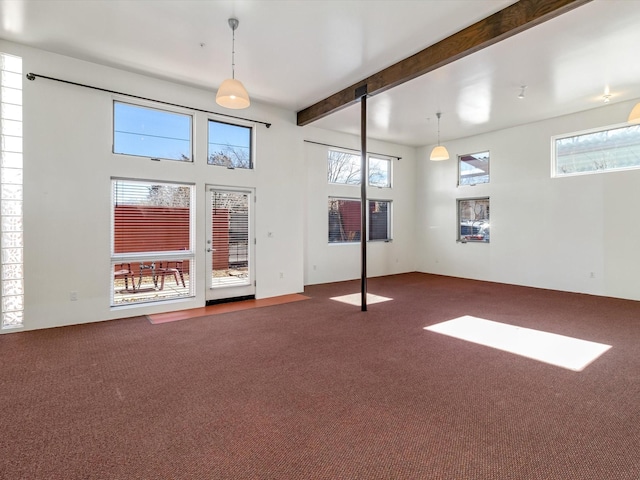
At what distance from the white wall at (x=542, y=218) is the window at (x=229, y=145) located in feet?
18.1

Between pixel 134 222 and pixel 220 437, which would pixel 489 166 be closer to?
pixel 134 222

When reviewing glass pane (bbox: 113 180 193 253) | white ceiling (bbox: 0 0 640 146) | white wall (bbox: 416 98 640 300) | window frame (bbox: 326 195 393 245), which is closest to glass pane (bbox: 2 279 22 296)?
glass pane (bbox: 113 180 193 253)

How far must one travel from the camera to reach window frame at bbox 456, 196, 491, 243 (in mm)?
8281

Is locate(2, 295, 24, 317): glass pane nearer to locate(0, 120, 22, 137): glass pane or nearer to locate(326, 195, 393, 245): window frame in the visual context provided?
locate(0, 120, 22, 137): glass pane

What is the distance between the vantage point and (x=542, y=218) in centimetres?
721

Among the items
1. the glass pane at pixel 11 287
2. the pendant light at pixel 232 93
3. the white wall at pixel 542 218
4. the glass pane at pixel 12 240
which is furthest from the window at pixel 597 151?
the glass pane at pixel 11 287

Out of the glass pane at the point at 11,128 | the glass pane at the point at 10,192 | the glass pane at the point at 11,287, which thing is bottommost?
the glass pane at the point at 11,287

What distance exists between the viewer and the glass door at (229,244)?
230 inches

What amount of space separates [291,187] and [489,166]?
4.96 meters

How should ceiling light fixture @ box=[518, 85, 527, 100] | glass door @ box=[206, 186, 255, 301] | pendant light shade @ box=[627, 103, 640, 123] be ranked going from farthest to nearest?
glass door @ box=[206, 186, 255, 301] < ceiling light fixture @ box=[518, 85, 527, 100] < pendant light shade @ box=[627, 103, 640, 123]

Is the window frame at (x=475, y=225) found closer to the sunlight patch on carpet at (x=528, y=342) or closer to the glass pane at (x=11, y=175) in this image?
the sunlight patch on carpet at (x=528, y=342)

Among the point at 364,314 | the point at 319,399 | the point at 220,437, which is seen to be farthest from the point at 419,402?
the point at 364,314

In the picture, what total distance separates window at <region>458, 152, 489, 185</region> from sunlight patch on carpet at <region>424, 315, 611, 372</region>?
4.83m

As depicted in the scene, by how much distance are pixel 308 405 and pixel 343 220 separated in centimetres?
619
